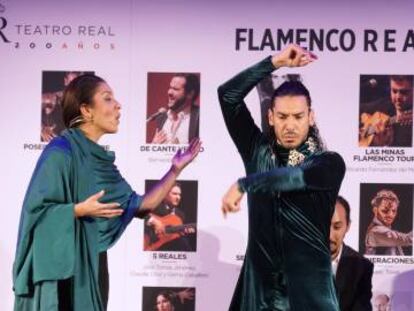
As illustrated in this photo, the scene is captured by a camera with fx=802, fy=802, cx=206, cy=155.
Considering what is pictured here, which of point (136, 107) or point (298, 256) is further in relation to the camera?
point (136, 107)

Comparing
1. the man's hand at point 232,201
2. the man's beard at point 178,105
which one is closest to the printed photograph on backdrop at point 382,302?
the man's hand at point 232,201

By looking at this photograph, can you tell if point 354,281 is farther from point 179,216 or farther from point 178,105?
point 178,105

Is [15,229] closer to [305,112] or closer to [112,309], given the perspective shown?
[112,309]

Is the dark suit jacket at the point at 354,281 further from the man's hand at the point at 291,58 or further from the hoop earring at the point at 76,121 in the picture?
the hoop earring at the point at 76,121

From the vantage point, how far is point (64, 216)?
116 inches

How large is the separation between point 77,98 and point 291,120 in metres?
0.85

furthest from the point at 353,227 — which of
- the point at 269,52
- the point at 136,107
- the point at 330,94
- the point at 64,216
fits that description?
the point at 64,216

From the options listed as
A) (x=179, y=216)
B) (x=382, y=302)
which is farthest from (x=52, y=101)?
(x=382, y=302)

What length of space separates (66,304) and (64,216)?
349mm

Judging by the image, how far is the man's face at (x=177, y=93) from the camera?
3637mm

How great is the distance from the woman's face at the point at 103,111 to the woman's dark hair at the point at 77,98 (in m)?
0.02

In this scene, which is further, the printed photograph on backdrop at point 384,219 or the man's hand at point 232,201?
the printed photograph on backdrop at point 384,219

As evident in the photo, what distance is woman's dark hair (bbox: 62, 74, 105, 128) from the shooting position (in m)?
3.18

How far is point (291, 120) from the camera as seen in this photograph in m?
3.10
